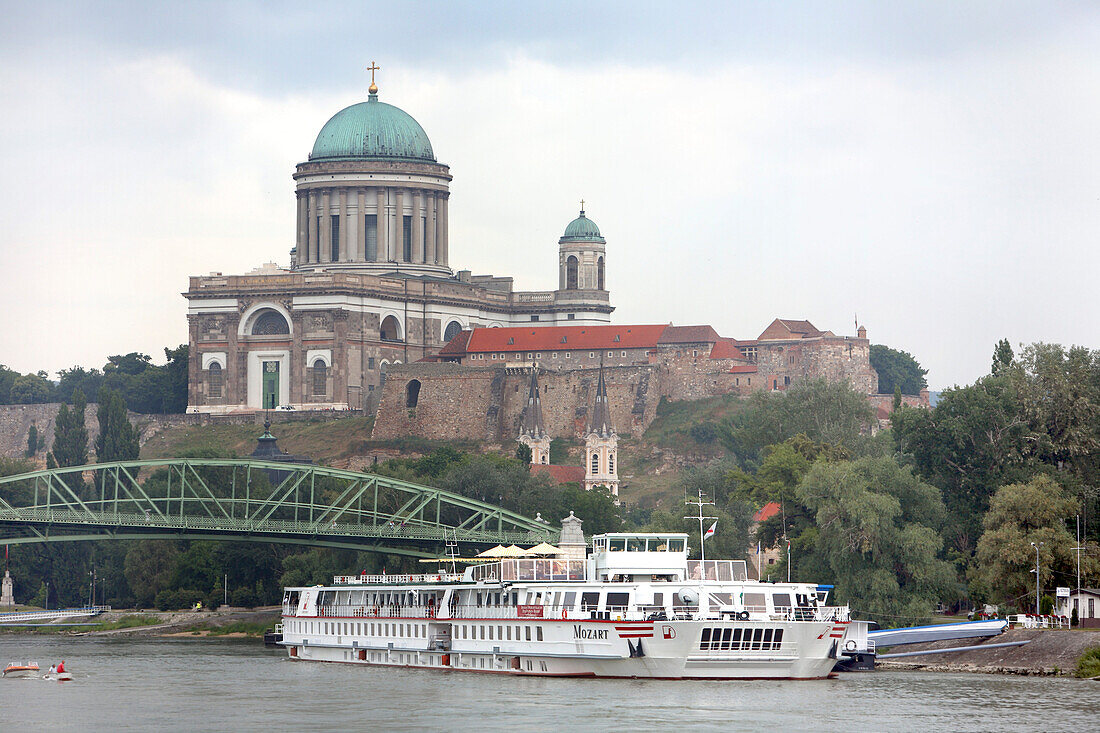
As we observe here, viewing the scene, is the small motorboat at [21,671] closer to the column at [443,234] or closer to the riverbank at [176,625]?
the riverbank at [176,625]

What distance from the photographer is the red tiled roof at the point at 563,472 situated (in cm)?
14475

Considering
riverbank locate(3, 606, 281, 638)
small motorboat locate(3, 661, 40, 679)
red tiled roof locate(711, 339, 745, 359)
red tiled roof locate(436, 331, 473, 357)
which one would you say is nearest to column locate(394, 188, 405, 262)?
red tiled roof locate(436, 331, 473, 357)

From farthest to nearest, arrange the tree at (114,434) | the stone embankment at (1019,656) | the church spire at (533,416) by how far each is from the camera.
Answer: the church spire at (533,416) < the tree at (114,434) < the stone embankment at (1019,656)

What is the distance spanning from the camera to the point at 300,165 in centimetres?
17838

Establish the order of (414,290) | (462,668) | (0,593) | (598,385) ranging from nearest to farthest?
(462,668), (0,593), (598,385), (414,290)

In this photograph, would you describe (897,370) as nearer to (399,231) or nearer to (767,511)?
(399,231)

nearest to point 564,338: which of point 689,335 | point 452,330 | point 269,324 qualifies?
point 689,335

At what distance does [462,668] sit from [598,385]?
3100 inches

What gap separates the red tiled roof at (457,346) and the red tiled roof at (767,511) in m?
59.1

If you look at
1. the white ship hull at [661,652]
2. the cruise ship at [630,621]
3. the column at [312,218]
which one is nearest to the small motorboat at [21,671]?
the cruise ship at [630,621]

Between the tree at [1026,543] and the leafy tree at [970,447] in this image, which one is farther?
the leafy tree at [970,447]

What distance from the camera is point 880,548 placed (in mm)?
87125

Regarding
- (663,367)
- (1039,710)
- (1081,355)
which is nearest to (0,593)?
(663,367)

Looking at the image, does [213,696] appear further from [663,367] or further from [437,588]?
[663,367]
